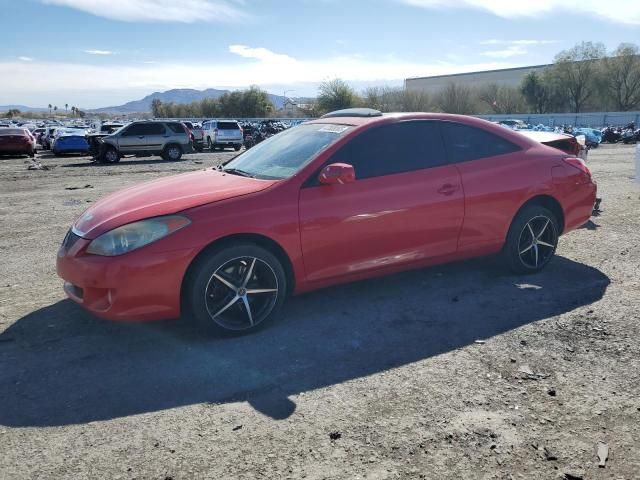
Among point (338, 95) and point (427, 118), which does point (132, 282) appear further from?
point (338, 95)

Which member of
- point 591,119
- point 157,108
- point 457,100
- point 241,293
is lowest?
point 241,293

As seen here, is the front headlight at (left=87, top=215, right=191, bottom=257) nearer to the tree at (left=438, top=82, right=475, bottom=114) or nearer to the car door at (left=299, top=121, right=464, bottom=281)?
the car door at (left=299, top=121, right=464, bottom=281)

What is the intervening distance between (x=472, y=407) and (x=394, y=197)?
198 centimetres

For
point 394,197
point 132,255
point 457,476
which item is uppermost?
point 394,197

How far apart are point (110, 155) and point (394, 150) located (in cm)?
2047

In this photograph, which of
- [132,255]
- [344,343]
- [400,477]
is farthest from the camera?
[344,343]

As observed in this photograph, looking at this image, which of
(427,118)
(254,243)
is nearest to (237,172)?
(254,243)

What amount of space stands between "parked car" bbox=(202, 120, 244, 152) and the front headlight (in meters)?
28.4

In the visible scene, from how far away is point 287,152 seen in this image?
4781mm

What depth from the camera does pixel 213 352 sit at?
12.5 feet

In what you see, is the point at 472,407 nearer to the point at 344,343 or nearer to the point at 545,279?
the point at 344,343

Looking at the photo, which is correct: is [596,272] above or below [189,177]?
below

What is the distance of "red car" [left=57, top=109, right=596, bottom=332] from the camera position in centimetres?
381

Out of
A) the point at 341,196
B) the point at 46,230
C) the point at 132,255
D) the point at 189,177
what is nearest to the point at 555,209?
the point at 341,196
